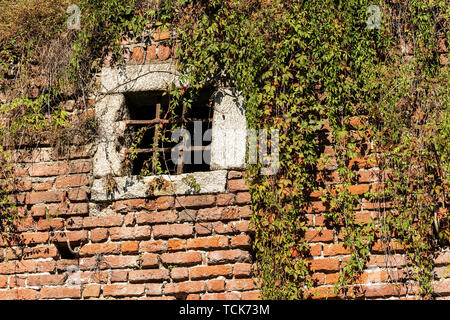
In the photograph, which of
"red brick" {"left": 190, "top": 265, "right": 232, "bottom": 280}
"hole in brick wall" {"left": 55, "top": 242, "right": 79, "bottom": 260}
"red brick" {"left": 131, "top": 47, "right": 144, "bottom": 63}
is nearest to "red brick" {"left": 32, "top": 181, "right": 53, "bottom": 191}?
"hole in brick wall" {"left": 55, "top": 242, "right": 79, "bottom": 260}

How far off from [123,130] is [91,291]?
143 cm

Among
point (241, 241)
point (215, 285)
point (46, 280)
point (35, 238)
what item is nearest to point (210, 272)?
point (215, 285)

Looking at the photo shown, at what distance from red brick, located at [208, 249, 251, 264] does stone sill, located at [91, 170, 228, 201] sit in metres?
0.51

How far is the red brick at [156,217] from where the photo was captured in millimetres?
3715

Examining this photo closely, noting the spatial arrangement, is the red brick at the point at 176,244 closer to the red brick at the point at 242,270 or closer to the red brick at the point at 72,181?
the red brick at the point at 242,270

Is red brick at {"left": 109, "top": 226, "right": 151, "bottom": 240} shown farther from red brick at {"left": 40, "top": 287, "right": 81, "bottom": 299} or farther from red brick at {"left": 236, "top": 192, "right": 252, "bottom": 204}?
red brick at {"left": 236, "top": 192, "right": 252, "bottom": 204}

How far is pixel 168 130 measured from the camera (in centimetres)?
389

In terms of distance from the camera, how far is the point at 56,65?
13.4 ft

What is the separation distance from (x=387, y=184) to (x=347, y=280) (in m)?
0.84

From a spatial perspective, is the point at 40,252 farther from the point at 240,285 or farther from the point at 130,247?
the point at 240,285

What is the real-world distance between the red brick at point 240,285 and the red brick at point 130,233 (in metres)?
0.80

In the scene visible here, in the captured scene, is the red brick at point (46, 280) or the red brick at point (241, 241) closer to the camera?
the red brick at point (241, 241)

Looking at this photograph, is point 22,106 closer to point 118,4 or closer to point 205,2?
point 118,4

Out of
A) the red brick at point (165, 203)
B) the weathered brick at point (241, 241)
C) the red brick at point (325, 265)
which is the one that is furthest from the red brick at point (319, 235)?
the red brick at point (165, 203)
